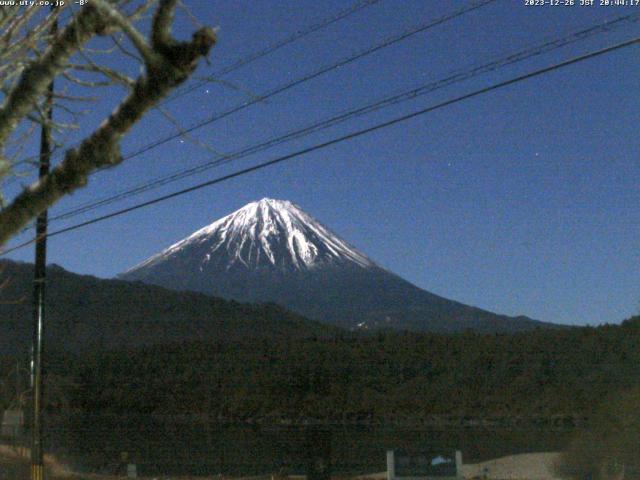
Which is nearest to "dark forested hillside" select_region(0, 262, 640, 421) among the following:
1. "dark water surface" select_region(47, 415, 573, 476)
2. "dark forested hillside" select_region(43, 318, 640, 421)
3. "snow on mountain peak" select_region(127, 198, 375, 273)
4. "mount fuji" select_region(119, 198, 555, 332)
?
"dark forested hillside" select_region(43, 318, 640, 421)

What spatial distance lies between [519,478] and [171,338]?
3531 centimetres

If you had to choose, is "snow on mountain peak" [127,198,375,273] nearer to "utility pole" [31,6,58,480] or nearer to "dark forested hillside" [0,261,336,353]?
"dark forested hillside" [0,261,336,353]

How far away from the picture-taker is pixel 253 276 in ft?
430

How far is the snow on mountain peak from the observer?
13288cm

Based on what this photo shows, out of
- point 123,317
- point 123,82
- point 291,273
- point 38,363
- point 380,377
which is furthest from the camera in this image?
point 291,273

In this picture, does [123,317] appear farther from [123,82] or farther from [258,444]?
[123,82]

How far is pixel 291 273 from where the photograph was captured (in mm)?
135250

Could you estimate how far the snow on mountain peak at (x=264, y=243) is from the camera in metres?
133

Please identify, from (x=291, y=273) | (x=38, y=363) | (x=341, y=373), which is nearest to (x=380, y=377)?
(x=341, y=373)

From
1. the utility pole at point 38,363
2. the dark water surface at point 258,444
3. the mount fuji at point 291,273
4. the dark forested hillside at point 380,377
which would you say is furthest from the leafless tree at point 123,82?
the mount fuji at point 291,273

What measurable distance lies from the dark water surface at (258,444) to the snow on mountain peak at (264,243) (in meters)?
98.1

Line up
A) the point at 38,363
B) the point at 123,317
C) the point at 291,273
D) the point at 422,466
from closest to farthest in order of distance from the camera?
the point at 38,363 → the point at 422,466 → the point at 123,317 → the point at 291,273

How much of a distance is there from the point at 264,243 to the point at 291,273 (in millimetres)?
7713

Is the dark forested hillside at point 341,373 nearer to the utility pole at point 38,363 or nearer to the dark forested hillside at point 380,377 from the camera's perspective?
the dark forested hillside at point 380,377
